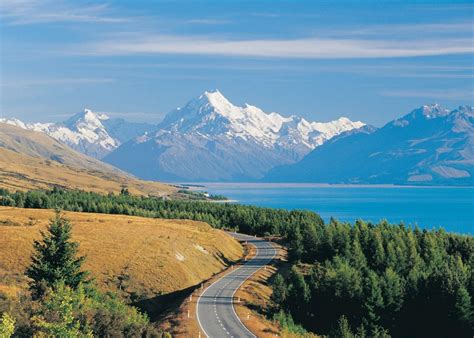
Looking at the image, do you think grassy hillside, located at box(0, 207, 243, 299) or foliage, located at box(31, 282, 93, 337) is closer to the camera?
foliage, located at box(31, 282, 93, 337)

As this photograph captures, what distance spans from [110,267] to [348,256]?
45.5 meters

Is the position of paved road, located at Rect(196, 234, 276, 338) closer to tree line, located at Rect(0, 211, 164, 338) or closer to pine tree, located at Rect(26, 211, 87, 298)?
tree line, located at Rect(0, 211, 164, 338)

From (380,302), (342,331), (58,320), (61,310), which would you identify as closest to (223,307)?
(342,331)

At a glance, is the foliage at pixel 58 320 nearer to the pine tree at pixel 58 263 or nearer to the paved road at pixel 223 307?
the pine tree at pixel 58 263

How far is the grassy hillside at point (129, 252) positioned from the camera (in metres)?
93.4

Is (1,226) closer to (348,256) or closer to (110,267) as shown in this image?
(110,267)

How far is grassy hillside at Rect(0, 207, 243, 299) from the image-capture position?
9344 cm

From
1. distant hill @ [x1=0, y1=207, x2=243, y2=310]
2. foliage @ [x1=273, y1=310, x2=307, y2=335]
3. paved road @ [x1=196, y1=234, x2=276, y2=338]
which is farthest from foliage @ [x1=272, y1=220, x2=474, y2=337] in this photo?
distant hill @ [x1=0, y1=207, x2=243, y2=310]

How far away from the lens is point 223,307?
3226 inches

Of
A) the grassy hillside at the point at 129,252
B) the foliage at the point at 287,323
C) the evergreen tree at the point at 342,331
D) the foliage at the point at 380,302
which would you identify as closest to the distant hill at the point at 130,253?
the grassy hillside at the point at 129,252

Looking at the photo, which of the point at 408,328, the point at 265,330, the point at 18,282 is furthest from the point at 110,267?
the point at 408,328

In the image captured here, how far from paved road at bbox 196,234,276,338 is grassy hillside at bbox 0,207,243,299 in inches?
221

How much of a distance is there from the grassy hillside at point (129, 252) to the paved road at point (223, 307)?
18.4 feet

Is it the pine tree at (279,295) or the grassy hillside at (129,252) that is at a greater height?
the grassy hillside at (129,252)
